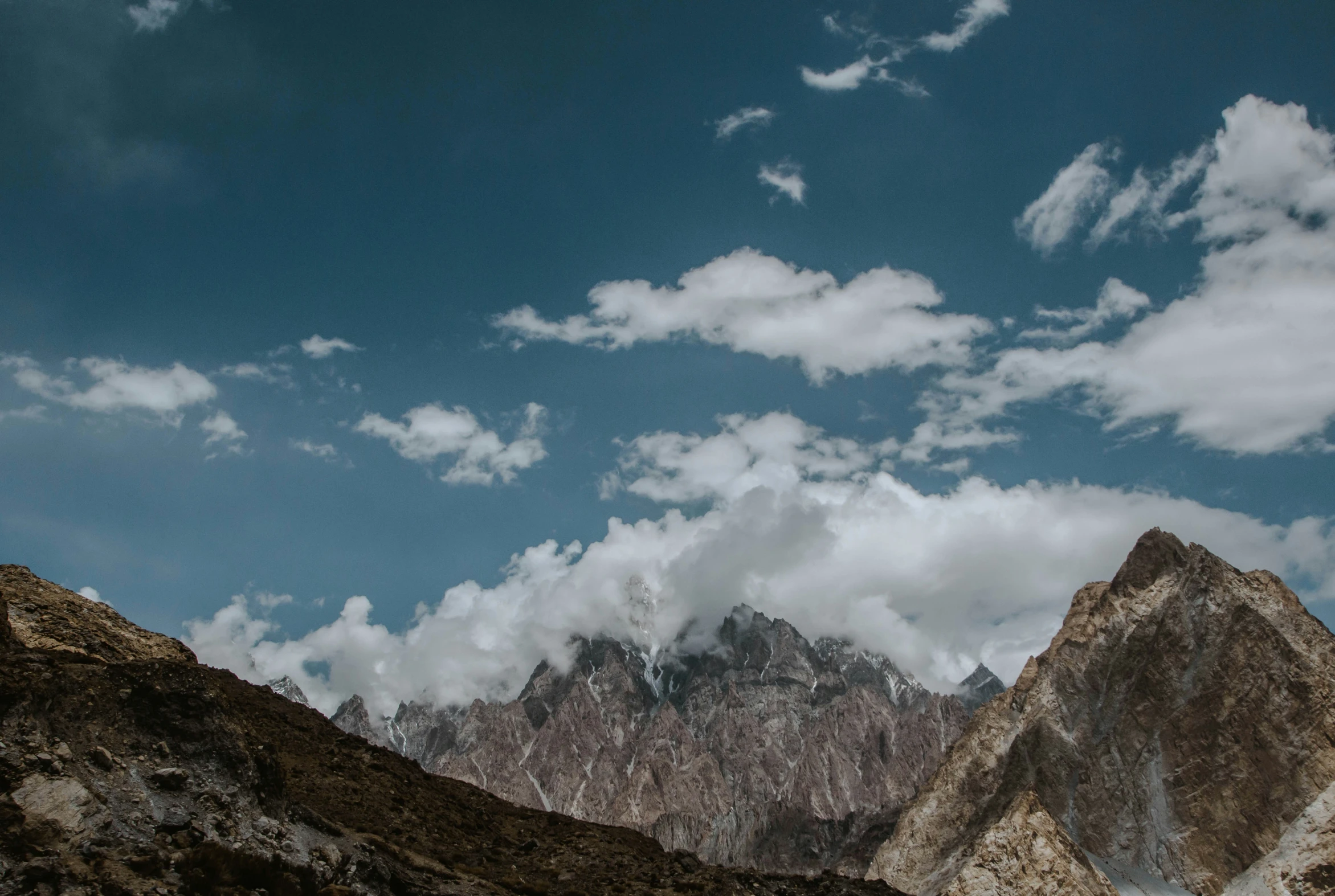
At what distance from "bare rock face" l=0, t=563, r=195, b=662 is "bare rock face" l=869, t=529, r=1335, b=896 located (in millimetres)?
67862

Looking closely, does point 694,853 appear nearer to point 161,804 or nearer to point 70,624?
point 70,624

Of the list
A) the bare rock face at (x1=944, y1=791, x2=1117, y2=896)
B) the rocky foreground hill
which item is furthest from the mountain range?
the bare rock face at (x1=944, y1=791, x2=1117, y2=896)

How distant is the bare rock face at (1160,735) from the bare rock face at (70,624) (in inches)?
2672

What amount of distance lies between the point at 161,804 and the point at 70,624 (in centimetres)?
1580

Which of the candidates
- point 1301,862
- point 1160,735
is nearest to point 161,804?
point 1301,862

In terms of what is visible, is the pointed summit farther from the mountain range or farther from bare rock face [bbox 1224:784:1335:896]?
bare rock face [bbox 1224:784:1335:896]

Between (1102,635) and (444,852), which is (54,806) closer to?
(444,852)

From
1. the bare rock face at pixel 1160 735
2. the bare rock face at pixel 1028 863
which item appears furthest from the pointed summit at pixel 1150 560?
the bare rock face at pixel 1028 863

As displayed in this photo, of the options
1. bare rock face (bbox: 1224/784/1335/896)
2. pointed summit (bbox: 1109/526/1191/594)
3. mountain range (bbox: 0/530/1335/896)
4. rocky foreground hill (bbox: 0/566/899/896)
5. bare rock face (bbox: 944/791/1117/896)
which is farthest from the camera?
pointed summit (bbox: 1109/526/1191/594)

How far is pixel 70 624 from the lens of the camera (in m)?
31.0

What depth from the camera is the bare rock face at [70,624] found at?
29.1 meters

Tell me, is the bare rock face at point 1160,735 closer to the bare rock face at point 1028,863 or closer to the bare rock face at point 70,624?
the bare rock face at point 1028,863

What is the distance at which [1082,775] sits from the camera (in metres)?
99.4

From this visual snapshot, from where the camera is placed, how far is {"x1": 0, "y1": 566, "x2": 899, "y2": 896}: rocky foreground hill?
17.1 meters
